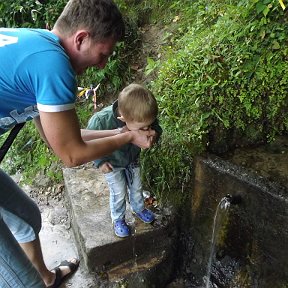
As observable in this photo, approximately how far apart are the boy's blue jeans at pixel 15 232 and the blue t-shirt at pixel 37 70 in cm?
78

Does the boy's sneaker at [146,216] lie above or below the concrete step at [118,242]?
above

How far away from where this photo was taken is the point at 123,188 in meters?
3.05

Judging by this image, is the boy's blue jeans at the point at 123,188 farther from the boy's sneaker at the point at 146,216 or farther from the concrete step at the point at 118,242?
the concrete step at the point at 118,242

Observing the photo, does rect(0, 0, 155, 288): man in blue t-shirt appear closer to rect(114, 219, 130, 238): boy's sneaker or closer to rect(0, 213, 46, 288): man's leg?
rect(0, 213, 46, 288): man's leg

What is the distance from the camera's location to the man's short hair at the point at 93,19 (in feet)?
6.05

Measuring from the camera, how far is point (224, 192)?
3.10 meters

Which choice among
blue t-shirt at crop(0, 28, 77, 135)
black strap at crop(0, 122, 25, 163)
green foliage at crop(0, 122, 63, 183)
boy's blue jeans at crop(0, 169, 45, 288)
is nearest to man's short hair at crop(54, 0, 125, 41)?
blue t-shirt at crop(0, 28, 77, 135)

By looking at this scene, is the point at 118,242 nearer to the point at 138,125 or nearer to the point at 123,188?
the point at 123,188

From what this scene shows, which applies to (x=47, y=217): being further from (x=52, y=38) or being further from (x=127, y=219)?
(x=52, y=38)

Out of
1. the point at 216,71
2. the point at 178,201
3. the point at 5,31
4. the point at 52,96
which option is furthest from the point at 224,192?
the point at 5,31

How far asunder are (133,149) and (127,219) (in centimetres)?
78

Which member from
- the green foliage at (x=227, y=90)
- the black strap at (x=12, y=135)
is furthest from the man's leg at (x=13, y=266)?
the green foliage at (x=227, y=90)

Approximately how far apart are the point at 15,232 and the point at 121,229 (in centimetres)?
86

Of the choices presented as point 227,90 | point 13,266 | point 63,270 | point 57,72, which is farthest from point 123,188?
point 57,72
